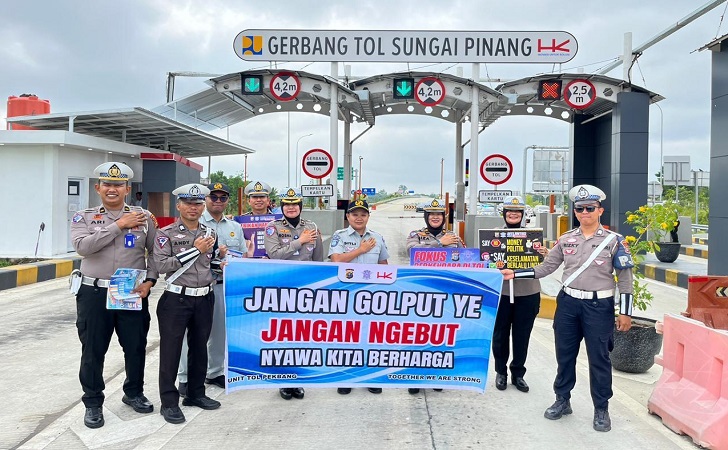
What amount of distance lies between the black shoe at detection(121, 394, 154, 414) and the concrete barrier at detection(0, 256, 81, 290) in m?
7.98

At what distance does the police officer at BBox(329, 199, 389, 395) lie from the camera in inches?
208

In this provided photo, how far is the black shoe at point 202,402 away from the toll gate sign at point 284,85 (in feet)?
36.2

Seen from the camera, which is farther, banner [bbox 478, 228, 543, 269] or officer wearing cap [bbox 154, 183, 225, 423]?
banner [bbox 478, 228, 543, 269]

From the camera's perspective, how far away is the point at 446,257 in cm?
544

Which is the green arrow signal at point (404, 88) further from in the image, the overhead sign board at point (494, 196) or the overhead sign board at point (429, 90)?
the overhead sign board at point (494, 196)

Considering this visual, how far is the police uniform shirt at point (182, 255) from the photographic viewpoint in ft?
14.7

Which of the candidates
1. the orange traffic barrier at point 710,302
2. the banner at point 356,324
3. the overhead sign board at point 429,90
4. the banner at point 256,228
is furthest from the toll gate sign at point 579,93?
the banner at point 356,324

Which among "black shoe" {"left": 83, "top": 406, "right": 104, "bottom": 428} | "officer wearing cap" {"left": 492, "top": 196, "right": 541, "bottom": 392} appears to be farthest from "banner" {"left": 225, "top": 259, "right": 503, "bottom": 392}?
"black shoe" {"left": 83, "top": 406, "right": 104, "bottom": 428}

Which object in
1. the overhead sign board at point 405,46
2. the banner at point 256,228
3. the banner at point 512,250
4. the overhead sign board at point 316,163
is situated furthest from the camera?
the overhead sign board at point 405,46

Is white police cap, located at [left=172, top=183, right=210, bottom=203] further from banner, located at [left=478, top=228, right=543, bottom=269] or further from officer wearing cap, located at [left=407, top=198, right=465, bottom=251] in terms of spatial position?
banner, located at [left=478, top=228, right=543, bottom=269]

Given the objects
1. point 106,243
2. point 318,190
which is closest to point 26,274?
point 318,190

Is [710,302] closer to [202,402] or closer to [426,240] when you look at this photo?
Answer: [426,240]

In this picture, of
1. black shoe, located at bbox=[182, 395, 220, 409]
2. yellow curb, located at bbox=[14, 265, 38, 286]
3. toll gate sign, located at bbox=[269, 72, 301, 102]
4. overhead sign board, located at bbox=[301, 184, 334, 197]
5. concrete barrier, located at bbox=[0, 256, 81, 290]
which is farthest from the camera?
toll gate sign, located at bbox=[269, 72, 301, 102]

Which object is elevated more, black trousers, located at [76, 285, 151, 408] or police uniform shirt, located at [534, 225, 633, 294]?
police uniform shirt, located at [534, 225, 633, 294]
